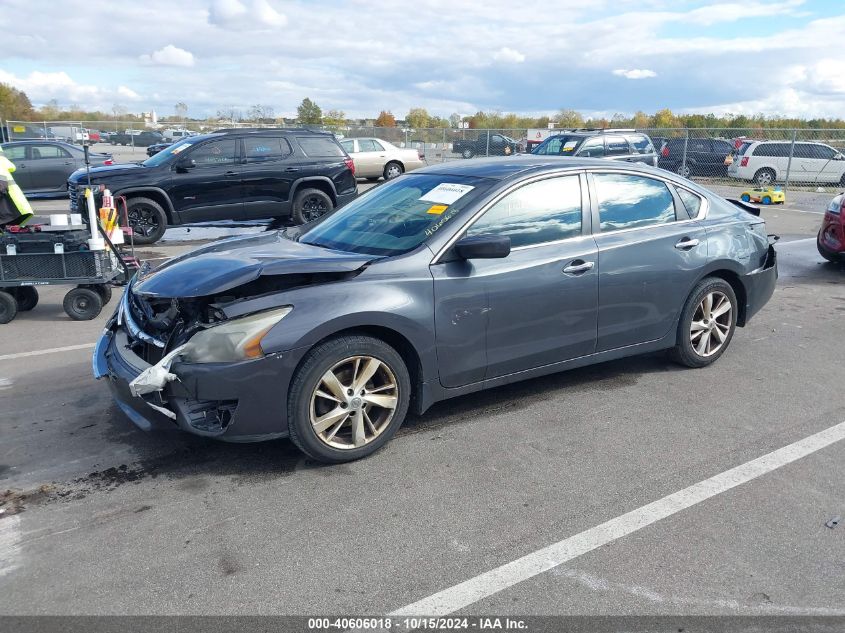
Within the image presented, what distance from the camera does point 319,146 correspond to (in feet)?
44.7

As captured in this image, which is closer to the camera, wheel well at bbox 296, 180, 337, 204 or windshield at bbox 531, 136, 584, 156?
wheel well at bbox 296, 180, 337, 204

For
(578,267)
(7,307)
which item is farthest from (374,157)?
(578,267)

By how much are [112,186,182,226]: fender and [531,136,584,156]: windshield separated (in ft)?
31.3

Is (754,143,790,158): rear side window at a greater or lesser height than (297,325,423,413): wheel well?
greater

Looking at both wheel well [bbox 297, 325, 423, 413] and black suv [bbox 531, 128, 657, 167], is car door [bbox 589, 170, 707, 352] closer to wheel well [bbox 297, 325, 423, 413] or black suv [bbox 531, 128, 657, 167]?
wheel well [bbox 297, 325, 423, 413]

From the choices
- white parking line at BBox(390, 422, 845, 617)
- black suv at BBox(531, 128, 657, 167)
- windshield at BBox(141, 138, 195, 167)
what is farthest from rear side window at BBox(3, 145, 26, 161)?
white parking line at BBox(390, 422, 845, 617)

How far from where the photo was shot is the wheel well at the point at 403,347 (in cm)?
403

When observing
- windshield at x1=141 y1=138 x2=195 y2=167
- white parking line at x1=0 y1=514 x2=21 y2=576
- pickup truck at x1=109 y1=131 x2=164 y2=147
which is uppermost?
pickup truck at x1=109 y1=131 x2=164 y2=147

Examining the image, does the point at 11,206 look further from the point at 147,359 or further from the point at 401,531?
the point at 401,531

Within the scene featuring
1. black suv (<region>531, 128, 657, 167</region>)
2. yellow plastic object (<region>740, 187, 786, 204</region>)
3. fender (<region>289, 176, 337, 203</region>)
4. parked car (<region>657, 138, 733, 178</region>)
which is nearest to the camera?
fender (<region>289, 176, 337, 203</region>)

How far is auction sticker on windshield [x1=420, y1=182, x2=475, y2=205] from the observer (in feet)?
15.4

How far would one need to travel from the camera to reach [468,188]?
15.5ft

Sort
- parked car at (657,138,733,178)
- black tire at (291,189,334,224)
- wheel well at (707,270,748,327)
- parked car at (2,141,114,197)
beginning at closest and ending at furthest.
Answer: wheel well at (707,270,748,327)
black tire at (291,189,334,224)
parked car at (2,141,114,197)
parked car at (657,138,733,178)

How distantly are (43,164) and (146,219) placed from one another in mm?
8351
